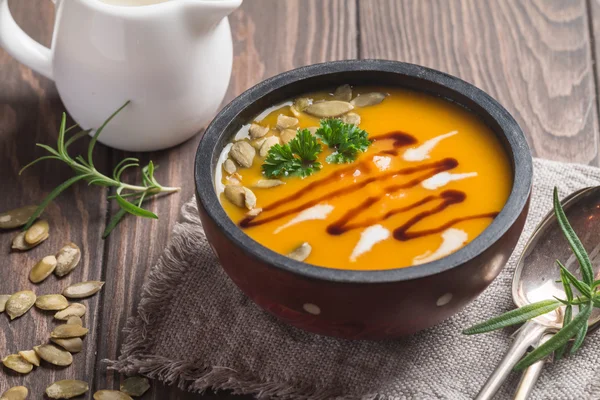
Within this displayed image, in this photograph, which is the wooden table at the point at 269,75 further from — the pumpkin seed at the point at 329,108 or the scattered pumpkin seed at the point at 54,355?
the pumpkin seed at the point at 329,108

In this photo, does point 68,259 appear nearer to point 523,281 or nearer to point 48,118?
point 48,118

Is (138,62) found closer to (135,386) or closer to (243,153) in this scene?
(243,153)

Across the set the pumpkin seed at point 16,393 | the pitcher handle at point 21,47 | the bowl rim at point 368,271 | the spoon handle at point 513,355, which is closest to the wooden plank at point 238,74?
the pumpkin seed at point 16,393

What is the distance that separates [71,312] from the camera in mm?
1479

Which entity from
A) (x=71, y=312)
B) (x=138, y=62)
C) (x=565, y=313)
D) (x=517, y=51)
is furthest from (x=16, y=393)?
(x=517, y=51)

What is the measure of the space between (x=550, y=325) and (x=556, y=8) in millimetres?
967

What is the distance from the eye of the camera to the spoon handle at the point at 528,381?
1247mm

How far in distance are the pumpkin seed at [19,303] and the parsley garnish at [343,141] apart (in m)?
0.57

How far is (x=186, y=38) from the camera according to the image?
161 centimetres

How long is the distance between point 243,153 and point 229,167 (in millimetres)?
32

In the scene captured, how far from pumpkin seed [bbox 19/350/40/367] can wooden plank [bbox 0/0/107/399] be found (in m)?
0.01

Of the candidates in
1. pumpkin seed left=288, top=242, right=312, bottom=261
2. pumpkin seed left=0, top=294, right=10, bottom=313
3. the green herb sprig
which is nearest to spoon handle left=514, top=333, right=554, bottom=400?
the green herb sprig

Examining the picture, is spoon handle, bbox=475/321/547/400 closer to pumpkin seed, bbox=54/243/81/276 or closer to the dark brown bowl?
the dark brown bowl

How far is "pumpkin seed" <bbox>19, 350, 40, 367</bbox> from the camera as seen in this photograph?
1.41 metres
